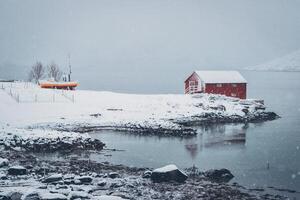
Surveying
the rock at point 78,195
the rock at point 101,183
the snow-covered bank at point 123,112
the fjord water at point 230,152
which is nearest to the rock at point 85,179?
the rock at point 101,183

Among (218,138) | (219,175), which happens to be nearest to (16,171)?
(219,175)

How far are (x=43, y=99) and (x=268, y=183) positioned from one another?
40330 mm

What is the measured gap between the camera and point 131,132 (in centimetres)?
4841

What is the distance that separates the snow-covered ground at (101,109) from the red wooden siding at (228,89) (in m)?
5.32

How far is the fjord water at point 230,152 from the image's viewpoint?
30547 mm

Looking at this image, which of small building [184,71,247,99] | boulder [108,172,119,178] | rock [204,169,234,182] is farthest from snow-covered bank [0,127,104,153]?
small building [184,71,247,99]

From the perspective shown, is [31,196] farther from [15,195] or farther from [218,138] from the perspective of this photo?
[218,138]

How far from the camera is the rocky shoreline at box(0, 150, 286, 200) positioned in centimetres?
2259

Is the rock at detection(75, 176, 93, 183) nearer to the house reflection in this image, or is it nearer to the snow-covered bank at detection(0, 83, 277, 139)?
the house reflection

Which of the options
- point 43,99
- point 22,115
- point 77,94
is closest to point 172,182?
point 22,115

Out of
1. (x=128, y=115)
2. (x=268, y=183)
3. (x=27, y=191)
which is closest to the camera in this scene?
(x=27, y=191)

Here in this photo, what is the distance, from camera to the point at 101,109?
5847 centimetres

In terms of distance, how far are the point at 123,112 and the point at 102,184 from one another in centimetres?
3268

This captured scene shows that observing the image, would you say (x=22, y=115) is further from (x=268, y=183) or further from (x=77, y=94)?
(x=268, y=183)
